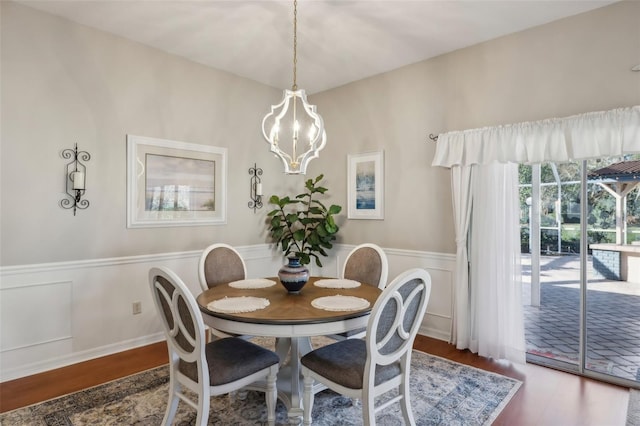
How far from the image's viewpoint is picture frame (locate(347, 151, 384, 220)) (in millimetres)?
4117

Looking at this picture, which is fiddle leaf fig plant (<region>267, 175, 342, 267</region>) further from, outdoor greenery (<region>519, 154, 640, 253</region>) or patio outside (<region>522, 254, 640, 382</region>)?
patio outside (<region>522, 254, 640, 382</region>)

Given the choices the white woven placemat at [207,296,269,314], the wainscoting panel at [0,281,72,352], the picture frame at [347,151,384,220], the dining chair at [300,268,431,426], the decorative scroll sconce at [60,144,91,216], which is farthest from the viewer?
the picture frame at [347,151,384,220]

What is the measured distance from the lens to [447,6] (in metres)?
2.74

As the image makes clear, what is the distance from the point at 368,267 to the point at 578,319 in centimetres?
180

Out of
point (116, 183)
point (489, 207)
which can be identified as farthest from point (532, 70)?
point (116, 183)

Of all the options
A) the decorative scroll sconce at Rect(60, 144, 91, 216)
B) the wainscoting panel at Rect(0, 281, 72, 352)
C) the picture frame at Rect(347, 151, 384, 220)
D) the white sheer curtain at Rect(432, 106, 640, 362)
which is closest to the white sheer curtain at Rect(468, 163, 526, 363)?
the white sheer curtain at Rect(432, 106, 640, 362)

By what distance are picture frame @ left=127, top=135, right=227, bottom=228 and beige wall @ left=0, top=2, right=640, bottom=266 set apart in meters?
0.08

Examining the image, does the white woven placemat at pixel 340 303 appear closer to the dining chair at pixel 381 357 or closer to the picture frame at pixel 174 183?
the dining chair at pixel 381 357

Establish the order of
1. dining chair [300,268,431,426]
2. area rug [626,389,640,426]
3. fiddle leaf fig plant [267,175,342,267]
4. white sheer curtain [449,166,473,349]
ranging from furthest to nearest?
fiddle leaf fig plant [267,175,342,267] → white sheer curtain [449,166,473,349] → area rug [626,389,640,426] → dining chair [300,268,431,426]

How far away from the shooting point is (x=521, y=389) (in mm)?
2615

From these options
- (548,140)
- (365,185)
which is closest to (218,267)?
(365,185)

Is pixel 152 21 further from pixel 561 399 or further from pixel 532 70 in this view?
pixel 561 399

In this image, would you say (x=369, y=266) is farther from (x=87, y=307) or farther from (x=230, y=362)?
(x=87, y=307)

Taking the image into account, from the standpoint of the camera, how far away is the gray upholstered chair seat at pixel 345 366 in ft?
6.07
